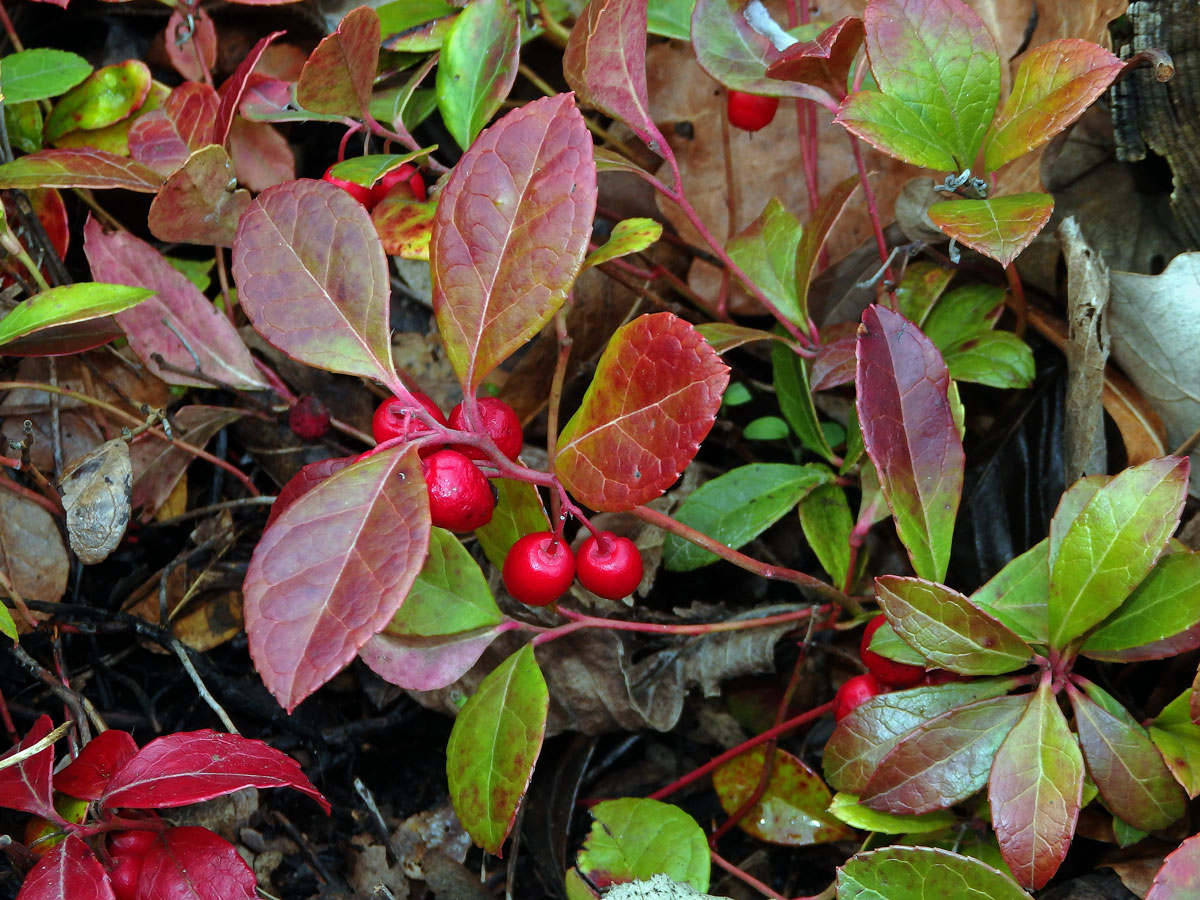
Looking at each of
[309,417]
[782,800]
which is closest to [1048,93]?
[782,800]

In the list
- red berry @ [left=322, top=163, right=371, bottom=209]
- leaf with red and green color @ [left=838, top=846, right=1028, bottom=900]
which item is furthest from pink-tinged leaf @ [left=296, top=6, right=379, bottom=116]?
leaf with red and green color @ [left=838, top=846, right=1028, bottom=900]

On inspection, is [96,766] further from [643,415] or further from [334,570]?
[643,415]

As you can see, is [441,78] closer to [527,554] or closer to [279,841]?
[527,554]

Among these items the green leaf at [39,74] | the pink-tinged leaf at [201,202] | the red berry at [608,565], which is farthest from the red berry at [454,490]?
the green leaf at [39,74]

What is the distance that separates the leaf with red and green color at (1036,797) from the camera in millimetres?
1259

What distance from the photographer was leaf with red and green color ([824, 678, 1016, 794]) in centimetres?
140

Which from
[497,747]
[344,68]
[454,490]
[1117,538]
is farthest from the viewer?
[344,68]

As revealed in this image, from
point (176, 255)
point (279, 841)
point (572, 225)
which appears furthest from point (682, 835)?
point (176, 255)

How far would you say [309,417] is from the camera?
1.91 metres

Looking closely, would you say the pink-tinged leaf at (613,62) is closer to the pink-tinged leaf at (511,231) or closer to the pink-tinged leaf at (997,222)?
the pink-tinged leaf at (511,231)

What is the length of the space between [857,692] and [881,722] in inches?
3.9

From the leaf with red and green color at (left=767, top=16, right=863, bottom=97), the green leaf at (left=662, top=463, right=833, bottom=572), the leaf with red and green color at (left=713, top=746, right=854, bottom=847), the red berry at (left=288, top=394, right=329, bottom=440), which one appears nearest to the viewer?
the leaf with red and green color at (left=767, top=16, right=863, bottom=97)

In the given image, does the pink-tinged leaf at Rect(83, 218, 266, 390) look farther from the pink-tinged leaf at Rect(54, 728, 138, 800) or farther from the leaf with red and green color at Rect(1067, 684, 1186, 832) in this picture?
the leaf with red and green color at Rect(1067, 684, 1186, 832)

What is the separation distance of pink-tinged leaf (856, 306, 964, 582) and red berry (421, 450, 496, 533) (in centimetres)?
56
